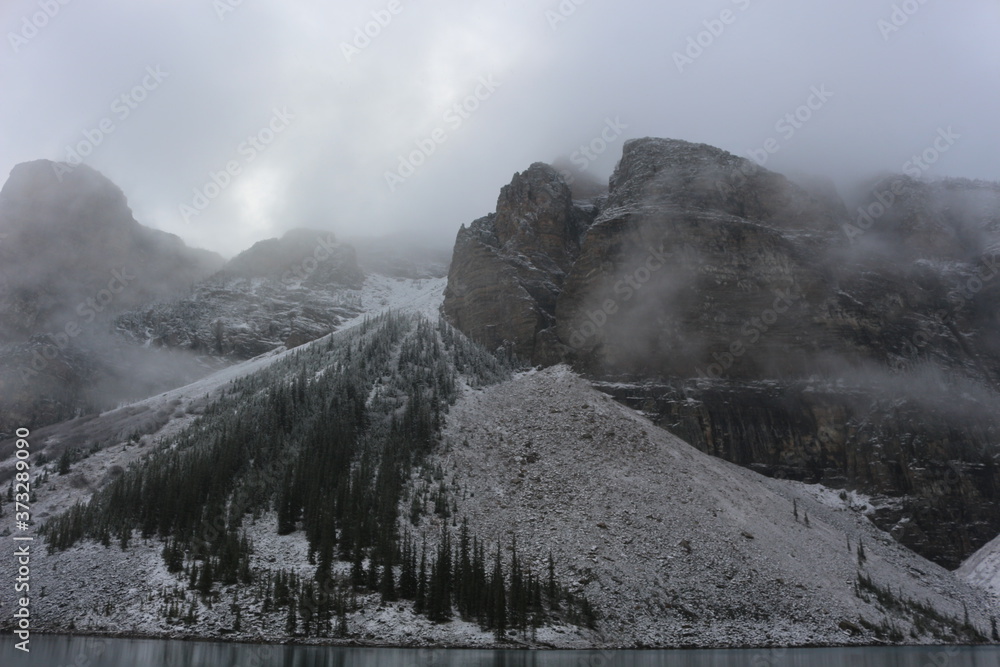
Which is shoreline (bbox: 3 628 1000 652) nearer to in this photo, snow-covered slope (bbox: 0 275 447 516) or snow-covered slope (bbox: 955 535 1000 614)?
snow-covered slope (bbox: 0 275 447 516)

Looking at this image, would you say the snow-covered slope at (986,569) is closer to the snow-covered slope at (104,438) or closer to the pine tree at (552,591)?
the pine tree at (552,591)

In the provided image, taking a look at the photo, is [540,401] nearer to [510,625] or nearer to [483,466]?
[483,466]

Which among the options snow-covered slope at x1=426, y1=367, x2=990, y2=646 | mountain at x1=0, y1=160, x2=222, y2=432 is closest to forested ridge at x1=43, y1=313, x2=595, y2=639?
snow-covered slope at x1=426, y1=367, x2=990, y2=646

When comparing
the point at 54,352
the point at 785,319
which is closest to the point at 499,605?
the point at 785,319

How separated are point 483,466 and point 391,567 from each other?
22697 mm

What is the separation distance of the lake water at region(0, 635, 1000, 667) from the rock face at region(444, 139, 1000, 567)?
57668 millimetres

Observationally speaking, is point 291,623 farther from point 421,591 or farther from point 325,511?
point 325,511

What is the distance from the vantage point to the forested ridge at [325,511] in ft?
194

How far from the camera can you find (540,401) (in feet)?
323

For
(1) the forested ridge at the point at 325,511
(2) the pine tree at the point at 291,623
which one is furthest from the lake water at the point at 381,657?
(1) the forested ridge at the point at 325,511

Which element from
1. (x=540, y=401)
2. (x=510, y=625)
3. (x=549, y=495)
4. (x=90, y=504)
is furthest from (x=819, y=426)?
(x=90, y=504)

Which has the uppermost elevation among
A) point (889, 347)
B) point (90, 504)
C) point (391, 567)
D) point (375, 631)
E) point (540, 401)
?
point (889, 347)

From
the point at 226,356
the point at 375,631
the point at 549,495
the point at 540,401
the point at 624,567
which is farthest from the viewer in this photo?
the point at 226,356

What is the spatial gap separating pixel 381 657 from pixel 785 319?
354 feet
